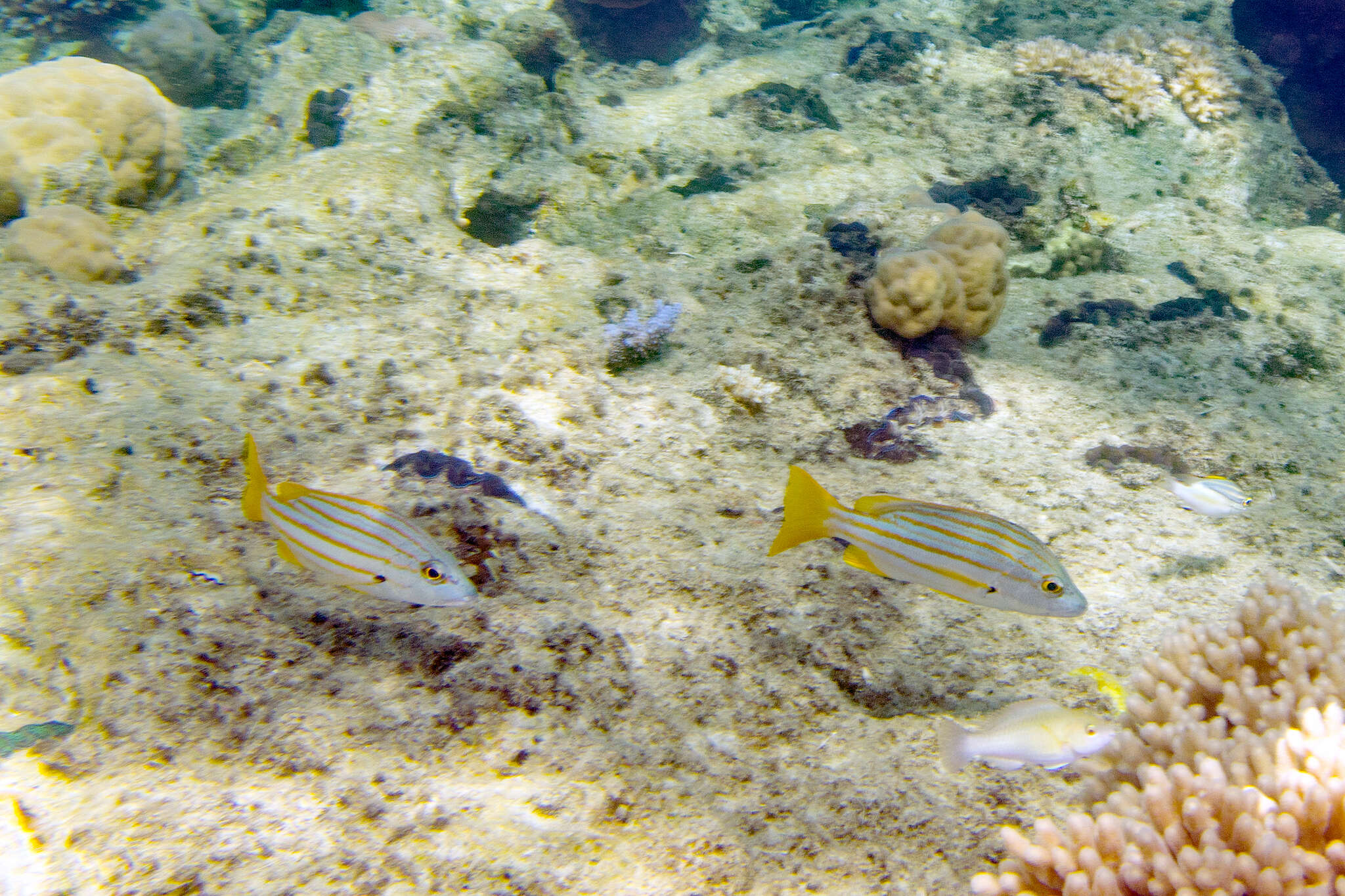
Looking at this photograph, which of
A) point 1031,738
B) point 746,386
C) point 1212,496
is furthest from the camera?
point 746,386

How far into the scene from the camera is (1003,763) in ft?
6.38

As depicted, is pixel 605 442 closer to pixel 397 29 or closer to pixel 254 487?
pixel 254 487

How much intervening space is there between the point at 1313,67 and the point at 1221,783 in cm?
1011

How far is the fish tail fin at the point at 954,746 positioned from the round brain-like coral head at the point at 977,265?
337cm

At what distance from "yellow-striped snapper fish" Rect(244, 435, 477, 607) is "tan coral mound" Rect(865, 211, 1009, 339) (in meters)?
3.52

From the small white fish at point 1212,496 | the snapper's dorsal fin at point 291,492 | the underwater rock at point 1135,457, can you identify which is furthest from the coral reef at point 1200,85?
the snapper's dorsal fin at point 291,492

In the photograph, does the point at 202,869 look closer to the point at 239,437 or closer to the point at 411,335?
the point at 239,437

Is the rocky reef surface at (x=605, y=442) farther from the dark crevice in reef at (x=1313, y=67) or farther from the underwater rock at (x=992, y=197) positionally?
the dark crevice in reef at (x=1313, y=67)

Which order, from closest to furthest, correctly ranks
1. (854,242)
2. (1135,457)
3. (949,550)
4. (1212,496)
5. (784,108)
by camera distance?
(949,550) < (1212,496) < (1135,457) < (854,242) < (784,108)

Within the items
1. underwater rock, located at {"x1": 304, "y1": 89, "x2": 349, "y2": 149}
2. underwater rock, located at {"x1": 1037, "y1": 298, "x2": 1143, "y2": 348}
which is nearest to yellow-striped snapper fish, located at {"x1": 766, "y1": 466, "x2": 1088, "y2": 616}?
underwater rock, located at {"x1": 1037, "y1": 298, "x2": 1143, "y2": 348}

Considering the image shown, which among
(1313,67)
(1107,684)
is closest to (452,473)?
(1107,684)

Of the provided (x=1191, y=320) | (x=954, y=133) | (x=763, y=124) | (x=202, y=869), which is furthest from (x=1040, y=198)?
(x=202, y=869)

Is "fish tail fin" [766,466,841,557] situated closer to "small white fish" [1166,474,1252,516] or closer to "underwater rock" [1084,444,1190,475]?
"small white fish" [1166,474,1252,516]

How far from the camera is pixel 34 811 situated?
1650 mm
